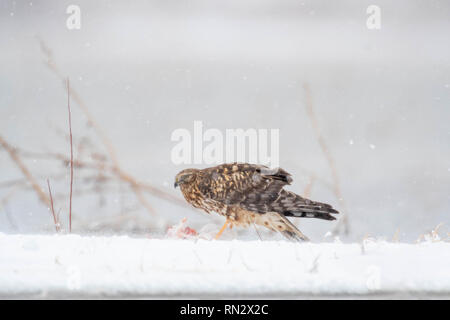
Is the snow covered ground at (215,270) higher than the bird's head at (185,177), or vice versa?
the bird's head at (185,177)

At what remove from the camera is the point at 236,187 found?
1532mm

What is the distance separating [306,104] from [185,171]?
44 centimetres

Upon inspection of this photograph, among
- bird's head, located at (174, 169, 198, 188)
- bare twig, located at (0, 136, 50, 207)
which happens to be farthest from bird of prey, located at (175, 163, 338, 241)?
bare twig, located at (0, 136, 50, 207)

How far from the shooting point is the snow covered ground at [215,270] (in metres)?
0.84

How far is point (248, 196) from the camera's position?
1.50 meters

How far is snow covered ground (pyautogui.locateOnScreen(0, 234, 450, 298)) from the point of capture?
845 mm

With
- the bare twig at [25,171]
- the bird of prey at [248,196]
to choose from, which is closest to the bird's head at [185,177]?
the bird of prey at [248,196]

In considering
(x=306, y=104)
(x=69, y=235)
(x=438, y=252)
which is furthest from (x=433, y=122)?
(x=69, y=235)

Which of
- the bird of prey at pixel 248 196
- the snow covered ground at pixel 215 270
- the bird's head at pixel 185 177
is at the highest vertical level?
the bird's head at pixel 185 177

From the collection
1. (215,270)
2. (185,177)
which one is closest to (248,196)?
(185,177)

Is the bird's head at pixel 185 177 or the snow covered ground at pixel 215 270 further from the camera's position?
the bird's head at pixel 185 177

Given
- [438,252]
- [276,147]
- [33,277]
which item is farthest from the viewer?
[276,147]

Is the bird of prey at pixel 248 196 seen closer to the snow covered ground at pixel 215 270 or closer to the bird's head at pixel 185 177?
the bird's head at pixel 185 177

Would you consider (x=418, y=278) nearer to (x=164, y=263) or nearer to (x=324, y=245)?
(x=324, y=245)
